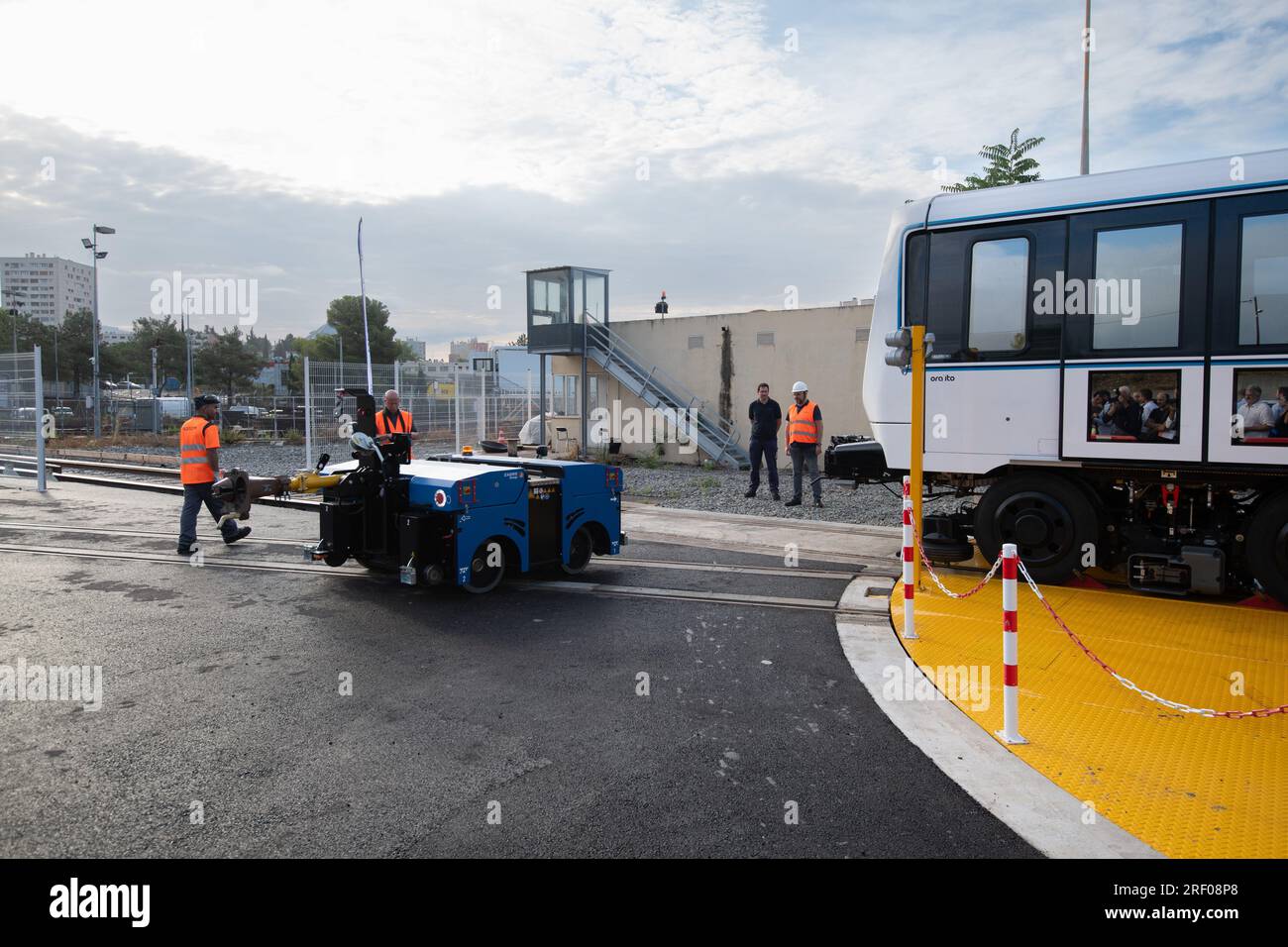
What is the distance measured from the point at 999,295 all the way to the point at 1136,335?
1.25 metres

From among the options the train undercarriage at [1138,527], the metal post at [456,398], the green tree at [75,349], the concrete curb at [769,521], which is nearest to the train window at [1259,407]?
the train undercarriage at [1138,527]

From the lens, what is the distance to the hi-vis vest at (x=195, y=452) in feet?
33.0

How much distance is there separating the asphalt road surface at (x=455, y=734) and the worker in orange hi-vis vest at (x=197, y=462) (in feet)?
6.36

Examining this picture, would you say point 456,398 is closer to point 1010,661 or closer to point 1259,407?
point 1259,407

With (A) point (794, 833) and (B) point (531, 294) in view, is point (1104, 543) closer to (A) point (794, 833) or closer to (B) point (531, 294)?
(A) point (794, 833)

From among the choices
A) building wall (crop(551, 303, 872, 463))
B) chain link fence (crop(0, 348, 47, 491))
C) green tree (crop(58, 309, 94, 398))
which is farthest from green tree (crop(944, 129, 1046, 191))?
green tree (crop(58, 309, 94, 398))

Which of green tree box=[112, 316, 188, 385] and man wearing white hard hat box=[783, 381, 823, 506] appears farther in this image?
green tree box=[112, 316, 188, 385]

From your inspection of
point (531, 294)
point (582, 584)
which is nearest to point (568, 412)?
point (531, 294)

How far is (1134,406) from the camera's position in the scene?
7516 mm

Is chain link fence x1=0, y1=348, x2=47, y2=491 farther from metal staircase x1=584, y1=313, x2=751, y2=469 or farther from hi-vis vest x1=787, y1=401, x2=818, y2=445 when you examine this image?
hi-vis vest x1=787, y1=401, x2=818, y2=445

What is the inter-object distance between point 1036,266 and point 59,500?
16260 mm

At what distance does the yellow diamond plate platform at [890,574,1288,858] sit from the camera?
3.77 metres

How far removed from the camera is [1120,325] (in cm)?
759

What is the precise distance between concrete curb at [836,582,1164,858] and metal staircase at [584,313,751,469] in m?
16.0
